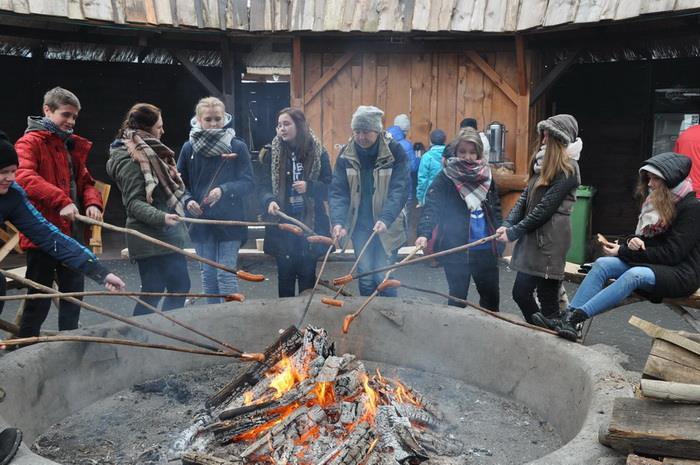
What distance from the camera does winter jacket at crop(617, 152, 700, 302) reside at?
4.67 meters

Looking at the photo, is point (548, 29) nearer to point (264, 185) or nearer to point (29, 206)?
point (264, 185)

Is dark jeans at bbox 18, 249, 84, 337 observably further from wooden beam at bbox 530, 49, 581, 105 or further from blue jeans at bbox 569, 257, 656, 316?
wooden beam at bbox 530, 49, 581, 105

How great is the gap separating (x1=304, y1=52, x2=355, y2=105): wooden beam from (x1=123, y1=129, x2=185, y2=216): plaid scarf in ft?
16.9

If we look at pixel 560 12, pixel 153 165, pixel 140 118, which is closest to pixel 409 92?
pixel 560 12

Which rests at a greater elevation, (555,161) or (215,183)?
(555,161)

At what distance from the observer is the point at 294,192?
5742 mm

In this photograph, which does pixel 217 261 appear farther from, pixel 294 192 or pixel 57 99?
pixel 57 99

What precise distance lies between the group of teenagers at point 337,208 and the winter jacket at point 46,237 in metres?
0.01

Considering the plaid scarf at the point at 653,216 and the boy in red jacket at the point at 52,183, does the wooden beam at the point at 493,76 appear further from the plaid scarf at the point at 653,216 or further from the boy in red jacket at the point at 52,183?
the boy in red jacket at the point at 52,183

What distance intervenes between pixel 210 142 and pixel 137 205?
92cm

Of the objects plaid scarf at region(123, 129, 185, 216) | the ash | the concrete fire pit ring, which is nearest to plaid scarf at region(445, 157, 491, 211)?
the concrete fire pit ring

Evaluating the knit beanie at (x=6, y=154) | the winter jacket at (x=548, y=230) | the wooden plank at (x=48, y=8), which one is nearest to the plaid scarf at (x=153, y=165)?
the knit beanie at (x=6, y=154)

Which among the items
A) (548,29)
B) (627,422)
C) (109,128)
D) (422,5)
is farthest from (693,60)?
(109,128)

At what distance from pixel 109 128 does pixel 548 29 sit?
332 inches
